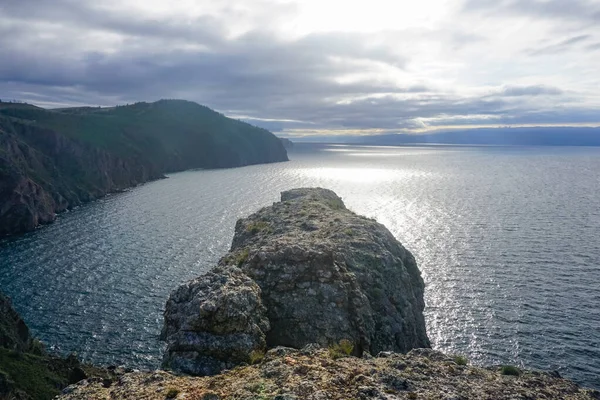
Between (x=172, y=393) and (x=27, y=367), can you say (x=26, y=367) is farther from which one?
(x=172, y=393)

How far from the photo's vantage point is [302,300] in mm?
32938

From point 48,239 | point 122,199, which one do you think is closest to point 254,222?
point 48,239

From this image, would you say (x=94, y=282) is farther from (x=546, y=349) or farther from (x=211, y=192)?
(x=211, y=192)

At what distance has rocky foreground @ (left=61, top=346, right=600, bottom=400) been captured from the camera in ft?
61.5

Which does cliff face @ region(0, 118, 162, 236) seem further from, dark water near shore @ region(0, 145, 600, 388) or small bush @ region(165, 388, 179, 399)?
small bush @ region(165, 388, 179, 399)

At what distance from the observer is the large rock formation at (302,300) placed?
88.6ft

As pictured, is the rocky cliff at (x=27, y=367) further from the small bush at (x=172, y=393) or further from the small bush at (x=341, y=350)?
the small bush at (x=341, y=350)

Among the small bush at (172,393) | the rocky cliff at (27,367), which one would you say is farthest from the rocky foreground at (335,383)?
the rocky cliff at (27,367)

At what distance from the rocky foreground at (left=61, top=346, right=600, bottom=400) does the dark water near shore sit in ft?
117

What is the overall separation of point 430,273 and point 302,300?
55.6m

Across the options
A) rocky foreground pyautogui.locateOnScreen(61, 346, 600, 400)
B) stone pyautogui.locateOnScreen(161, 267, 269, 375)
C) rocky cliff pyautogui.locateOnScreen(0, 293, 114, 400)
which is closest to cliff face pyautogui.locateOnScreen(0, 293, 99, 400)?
rocky cliff pyautogui.locateOnScreen(0, 293, 114, 400)

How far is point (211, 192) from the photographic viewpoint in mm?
191250

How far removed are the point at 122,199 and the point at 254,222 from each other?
13571 cm

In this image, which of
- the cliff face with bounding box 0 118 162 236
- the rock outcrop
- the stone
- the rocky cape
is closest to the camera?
the rocky cape
